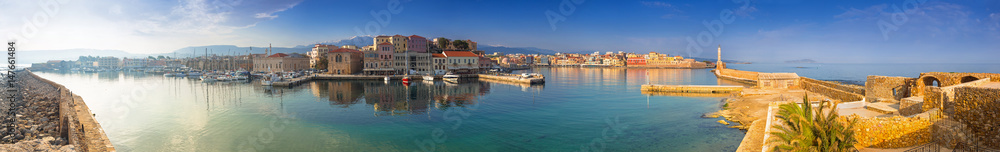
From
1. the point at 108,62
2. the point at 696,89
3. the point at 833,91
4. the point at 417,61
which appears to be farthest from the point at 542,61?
the point at 833,91

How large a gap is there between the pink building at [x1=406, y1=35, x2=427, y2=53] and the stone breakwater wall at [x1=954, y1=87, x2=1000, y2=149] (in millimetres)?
59483

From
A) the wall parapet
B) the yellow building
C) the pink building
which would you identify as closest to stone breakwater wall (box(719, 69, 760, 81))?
the wall parapet

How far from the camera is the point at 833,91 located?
21828 millimetres

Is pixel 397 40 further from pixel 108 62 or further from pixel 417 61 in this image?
pixel 108 62

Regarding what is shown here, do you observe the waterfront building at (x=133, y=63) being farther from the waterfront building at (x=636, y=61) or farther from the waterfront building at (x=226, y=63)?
the waterfront building at (x=636, y=61)

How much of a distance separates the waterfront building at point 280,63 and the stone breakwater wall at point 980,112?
68.3 metres

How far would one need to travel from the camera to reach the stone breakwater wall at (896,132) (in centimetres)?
722

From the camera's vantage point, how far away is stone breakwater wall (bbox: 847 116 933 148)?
23.7 feet

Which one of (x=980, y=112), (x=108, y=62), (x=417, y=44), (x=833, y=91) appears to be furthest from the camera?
(x=108, y=62)

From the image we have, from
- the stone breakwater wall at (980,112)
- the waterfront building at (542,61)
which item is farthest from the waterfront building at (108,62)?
the stone breakwater wall at (980,112)

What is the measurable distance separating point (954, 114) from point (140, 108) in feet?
95.1

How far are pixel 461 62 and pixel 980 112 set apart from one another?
178 feet

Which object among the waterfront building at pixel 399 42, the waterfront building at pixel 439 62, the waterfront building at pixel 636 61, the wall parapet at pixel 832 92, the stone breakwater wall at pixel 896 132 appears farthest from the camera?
the waterfront building at pixel 636 61

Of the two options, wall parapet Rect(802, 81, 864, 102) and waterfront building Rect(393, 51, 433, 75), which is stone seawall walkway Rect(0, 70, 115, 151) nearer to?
wall parapet Rect(802, 81, 864, 102)
